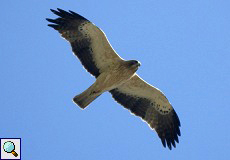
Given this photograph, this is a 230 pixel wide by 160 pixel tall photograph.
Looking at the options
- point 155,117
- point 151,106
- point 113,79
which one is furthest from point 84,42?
point 155,117

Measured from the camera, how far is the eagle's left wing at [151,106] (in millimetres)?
14250

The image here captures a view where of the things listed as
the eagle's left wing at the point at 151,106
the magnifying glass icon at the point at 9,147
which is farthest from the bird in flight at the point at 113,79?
the magnifying glass icon at the point at 9,147

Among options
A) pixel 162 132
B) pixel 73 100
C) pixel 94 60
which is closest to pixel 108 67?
pixel 94 60

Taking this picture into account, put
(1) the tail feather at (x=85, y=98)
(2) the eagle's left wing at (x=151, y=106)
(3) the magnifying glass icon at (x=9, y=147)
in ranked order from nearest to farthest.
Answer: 1. (1) the tail feather at (x=85, y=98)
2. (3) the magnifying glass icon at (x=9, y=147)
3. (2) the eagle's left wing at (x=151, y=106)

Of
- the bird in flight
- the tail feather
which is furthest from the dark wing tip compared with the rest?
the tail feather

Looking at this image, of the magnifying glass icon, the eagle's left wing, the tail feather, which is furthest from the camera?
the eagle's left wing

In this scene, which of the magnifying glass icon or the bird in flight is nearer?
the bird in flight

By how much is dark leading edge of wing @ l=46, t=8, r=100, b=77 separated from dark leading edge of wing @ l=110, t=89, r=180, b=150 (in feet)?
3.87

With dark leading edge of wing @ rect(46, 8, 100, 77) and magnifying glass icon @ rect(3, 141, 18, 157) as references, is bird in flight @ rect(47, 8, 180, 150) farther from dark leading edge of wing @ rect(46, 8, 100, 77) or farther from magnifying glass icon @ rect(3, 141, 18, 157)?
magnifying glass icon @ rect(3, 141, 18, 157)

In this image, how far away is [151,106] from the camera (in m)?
14.5

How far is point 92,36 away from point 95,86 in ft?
4.55

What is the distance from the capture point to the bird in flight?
1348 centimetres

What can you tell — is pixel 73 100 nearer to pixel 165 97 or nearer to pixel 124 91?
pixel 124 91

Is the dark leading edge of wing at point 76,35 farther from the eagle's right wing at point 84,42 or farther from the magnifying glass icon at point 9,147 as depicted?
the magnifying glass icon at point 9,147
